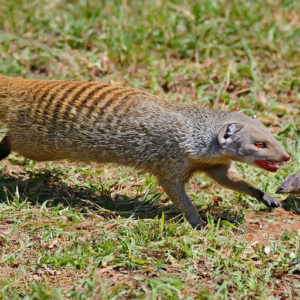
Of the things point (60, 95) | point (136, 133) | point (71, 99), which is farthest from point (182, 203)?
point (60, 95)

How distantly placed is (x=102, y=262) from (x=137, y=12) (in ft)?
13.8

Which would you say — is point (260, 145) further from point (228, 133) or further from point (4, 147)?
point (4, 147)

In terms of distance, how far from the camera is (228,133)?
3838 mm

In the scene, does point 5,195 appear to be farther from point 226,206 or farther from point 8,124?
point 226,206

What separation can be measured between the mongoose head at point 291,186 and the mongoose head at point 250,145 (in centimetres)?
49

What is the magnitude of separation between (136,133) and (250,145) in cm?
90

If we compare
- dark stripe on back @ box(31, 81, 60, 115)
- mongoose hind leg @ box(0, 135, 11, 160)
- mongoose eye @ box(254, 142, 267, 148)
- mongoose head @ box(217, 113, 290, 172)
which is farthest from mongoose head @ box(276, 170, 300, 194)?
mongoose hind leg @ box(0, 135, 11, 160)

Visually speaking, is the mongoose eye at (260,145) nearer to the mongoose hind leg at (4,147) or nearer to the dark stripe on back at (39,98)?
the dark stripe on back at (39,98)

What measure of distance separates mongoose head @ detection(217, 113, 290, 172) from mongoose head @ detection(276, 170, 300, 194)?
49cm

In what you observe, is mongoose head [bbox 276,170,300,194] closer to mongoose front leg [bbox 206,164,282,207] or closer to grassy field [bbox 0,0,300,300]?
grassy field [bbox 0,0,300,300]

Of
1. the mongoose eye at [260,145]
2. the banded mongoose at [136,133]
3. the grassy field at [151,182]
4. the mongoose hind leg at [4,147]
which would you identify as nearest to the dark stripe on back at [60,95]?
the banded mongoose at [136,133]

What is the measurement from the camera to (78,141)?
13.4ft

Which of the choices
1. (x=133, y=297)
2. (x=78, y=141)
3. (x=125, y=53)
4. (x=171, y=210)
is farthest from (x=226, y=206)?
(x=125, y=53)

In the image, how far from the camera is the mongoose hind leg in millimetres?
4379
